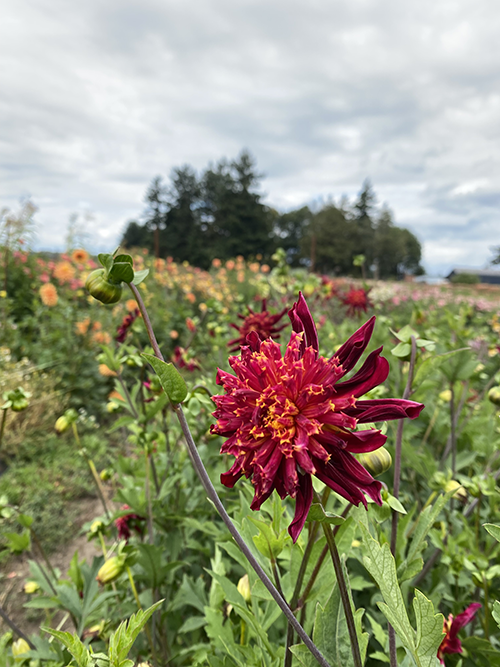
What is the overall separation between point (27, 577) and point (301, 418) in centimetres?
246

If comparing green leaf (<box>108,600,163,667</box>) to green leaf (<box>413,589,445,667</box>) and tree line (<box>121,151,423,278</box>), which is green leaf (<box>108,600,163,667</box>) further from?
tree line (<box>121,151,423,278</box>)

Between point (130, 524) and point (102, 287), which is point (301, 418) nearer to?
point (102, 287)

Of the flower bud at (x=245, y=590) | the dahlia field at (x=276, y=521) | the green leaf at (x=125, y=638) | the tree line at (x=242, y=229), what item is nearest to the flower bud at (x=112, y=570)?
the dahlia field at (x=276, y=521)

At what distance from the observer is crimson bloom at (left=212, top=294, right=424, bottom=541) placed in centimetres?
58

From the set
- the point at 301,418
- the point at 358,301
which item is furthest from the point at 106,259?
the point at 358,301

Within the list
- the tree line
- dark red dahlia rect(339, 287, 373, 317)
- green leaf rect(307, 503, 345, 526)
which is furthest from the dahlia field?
the tree line

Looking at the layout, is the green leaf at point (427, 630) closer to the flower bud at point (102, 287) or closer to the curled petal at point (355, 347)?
the curled petal at point (355, 347)

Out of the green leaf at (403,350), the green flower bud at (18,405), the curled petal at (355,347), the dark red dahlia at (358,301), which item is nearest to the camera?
the curled petal at (355,347)

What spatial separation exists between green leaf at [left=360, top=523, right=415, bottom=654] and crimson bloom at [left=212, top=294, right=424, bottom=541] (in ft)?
0.21

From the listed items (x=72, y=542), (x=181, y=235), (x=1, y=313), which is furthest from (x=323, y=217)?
(x=72, y=542)

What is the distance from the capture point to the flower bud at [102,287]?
75cm

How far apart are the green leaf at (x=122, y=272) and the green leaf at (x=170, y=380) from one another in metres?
0.24

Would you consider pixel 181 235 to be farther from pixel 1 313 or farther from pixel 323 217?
pixel 1 313

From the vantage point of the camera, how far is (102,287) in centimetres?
75
